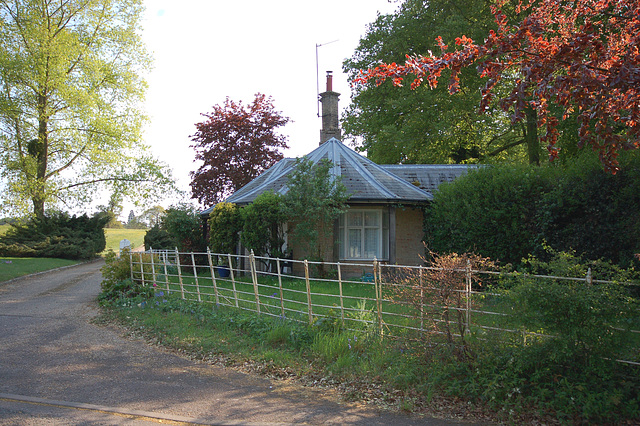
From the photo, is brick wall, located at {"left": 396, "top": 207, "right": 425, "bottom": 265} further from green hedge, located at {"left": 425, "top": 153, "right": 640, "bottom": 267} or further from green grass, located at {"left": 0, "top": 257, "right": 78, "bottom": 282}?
green grass, located at {"left": 0, "top": 257, "right": 78, "bottom": 282}

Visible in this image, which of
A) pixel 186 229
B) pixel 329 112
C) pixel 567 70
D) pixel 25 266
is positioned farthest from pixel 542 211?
pixel 25 266

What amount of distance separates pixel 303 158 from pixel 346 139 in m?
13.3

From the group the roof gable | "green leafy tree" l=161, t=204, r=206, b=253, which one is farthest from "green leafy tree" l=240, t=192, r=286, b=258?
"green leafy tree" l=161, t=204, r=206, b=253

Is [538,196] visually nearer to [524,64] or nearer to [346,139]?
[524,64]

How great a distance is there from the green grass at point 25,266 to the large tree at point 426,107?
16167 millimetres

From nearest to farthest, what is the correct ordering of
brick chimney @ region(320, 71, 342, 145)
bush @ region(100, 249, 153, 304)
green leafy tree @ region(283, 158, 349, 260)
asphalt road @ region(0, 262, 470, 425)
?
asphalt road @ region(0, 262, 470, 425)
bush @ region(100, 249, 153, 304)
green leafy tree @ region(283, 158, 349, 260)
brick chimney @ region(320, 71, 342, 145)

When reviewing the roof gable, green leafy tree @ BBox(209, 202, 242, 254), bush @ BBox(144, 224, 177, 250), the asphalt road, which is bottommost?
the asphalt road

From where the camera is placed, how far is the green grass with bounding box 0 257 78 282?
17477 mm

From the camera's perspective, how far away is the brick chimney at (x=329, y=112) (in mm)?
20766

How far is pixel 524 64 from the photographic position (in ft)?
18.1

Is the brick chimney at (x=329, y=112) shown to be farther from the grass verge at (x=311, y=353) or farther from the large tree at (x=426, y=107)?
the grass verge at (x=311, y=353)

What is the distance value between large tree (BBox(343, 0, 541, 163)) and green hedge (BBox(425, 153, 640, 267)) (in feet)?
25.5

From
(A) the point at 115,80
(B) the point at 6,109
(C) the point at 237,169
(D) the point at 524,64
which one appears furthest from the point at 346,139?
(D) the point at 524,64

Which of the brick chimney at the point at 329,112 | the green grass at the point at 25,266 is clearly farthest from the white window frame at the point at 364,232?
the green grass at the point at 25,266
